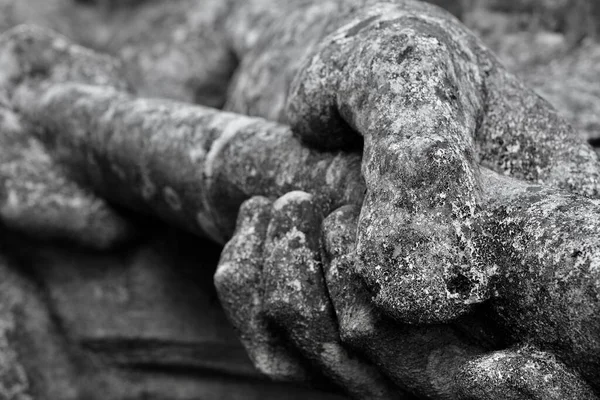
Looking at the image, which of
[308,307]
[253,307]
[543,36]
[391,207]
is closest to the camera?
[391,207]

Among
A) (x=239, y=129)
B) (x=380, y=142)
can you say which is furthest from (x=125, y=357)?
(x=380, y=142)

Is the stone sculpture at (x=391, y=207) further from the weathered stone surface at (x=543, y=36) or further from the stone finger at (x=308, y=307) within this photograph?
the weathered stone surface at (x=543, y=36)

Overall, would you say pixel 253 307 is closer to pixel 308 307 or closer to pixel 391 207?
pixel 308 307

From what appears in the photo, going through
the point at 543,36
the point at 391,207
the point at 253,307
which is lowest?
the point at 253,307

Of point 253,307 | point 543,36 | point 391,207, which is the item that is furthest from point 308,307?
point 543,36

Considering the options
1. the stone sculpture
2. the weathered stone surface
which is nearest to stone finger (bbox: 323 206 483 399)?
the stone sculpture

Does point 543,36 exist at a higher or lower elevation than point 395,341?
higher

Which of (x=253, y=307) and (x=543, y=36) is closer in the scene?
(x=253, y=307)

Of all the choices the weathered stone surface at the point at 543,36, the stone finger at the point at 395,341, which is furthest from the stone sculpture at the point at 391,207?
the weathered stone surface at the point at 543,36

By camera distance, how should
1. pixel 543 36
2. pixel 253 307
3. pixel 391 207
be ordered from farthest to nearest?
pixel 543 36, pixel 253 307, pixel 391 207

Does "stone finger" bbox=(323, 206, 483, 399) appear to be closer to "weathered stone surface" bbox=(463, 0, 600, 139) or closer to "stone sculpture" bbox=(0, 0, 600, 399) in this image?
"stone sculpture" bbox=(0, 0, 600, 399)
